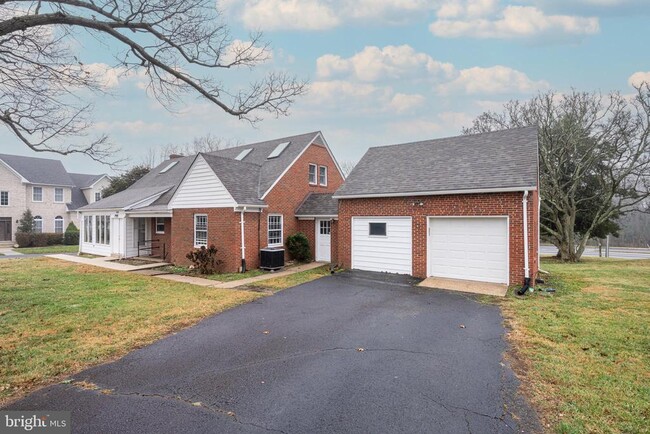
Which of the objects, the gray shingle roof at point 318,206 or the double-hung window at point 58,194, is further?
the double-hung window at point 58,194

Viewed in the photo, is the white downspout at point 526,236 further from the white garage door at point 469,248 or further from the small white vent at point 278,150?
the small white vent at point 278,150

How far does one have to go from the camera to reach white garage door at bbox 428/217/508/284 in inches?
413

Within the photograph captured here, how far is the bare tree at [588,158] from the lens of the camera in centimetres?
2012

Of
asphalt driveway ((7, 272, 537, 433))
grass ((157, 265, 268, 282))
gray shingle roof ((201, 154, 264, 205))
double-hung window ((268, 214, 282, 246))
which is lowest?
grass ((157, 265, 268, 282))

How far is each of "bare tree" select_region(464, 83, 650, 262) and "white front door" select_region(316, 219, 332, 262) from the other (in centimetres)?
1470

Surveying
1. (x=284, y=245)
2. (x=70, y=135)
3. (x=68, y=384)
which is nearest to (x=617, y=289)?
(x=284, y=245)

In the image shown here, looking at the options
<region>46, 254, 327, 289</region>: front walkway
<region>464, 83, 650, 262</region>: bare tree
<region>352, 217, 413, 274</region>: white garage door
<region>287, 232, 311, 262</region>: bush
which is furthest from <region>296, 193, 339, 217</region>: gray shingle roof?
<region>464, 83, 650, 262</region>: bare tree

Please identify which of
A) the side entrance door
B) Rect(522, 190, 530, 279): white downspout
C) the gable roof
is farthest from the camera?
the side entrance door

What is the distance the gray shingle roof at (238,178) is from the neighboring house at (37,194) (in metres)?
27.3

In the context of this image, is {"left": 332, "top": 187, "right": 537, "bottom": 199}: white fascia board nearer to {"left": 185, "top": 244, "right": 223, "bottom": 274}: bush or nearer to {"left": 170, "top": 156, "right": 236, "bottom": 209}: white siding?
{"left": 170, "top": 156, "right": 236, "bottom": 209}: white siding

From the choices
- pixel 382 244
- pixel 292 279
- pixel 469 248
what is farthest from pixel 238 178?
pixel 469 248

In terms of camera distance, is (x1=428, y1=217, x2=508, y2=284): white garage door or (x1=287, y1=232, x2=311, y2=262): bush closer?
(x1=428, y1=217, x2=508, y2=284): white garage door

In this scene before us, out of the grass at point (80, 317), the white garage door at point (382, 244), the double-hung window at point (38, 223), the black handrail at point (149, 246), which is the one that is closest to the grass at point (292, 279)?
the grass at point (80, 317)

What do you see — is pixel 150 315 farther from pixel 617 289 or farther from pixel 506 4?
pixel 506 4
